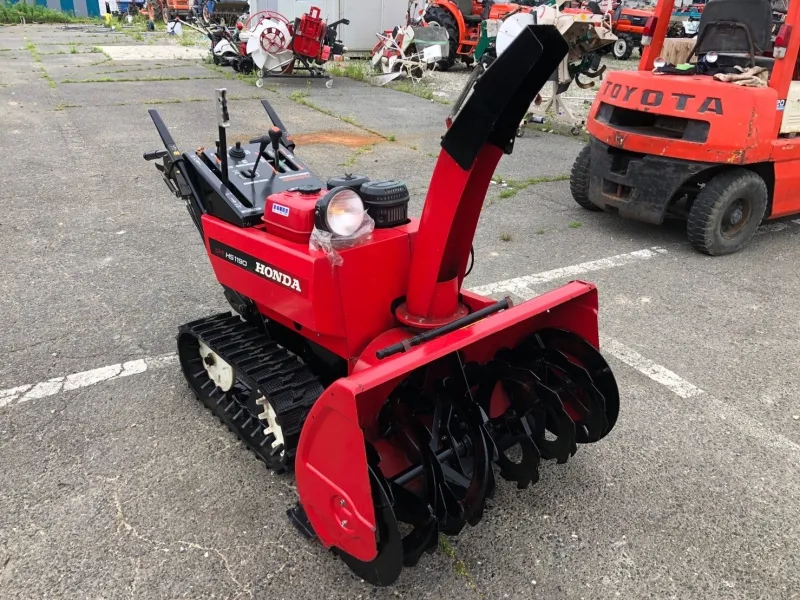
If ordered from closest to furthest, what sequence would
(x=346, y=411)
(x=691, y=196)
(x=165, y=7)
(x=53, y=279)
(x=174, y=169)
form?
(x=346, y=411) → (x=174, y=169) → (x=53, y=279) → (x=691, y=196) → (x=165, y=7)

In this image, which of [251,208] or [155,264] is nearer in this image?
[251,208]

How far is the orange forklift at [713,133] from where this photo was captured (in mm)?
4754

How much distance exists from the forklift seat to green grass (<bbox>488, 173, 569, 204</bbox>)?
207 centimetres

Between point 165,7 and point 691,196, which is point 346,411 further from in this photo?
point 165,7

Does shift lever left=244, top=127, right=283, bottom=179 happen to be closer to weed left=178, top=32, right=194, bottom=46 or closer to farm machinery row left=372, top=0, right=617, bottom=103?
farm machinery row left=372, top=0, right=617, bottom=103

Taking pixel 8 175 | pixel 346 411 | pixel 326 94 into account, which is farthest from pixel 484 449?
pixel 326 94

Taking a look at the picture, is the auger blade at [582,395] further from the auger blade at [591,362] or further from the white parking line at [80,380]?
the white parking line at [80,380]

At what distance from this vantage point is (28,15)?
29516 millimetres

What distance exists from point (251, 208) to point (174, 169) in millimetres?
623

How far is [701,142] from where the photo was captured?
189 inches

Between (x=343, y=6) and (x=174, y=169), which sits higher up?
(x=343, y=6)

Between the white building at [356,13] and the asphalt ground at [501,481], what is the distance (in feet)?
37.1

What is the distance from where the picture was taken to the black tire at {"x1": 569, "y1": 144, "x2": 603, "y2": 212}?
233 inches

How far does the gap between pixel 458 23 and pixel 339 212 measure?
48.3ft
